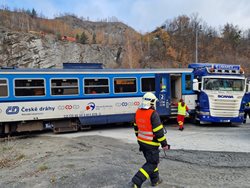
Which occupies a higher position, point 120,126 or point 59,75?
point 59,75

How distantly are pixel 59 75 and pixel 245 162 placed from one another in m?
7.93

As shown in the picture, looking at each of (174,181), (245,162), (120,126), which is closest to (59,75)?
(120,126)

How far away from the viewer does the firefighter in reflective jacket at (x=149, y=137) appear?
14.1ft

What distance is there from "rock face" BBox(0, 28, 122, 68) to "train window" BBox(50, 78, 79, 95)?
27478 millimetres

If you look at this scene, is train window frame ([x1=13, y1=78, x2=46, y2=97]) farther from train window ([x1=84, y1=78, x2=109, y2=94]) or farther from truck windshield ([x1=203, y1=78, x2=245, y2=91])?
truck windshield ([x1=203, y1=78, x2=245, y2=91])

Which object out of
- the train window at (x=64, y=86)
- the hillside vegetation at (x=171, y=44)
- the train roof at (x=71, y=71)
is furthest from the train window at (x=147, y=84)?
the hillside vegetation at (x=171, y=44)

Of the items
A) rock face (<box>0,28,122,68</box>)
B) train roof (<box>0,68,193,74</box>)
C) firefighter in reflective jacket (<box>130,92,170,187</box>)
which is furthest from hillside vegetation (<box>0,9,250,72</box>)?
firefighter in reflective jacket (<box>130,92,170,187</box>)

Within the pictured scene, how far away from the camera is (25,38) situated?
1422 inches

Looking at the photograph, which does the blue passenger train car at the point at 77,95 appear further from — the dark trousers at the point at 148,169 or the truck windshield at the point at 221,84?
the dark trousers at the point at 148,169

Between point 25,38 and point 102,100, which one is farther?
point 25,38

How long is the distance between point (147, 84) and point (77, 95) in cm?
358

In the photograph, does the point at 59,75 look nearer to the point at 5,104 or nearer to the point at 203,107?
the point at 5,104

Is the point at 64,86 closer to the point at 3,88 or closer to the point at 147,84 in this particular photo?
the point at 3,88

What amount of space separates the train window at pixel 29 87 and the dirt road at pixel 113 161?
1.96 m
